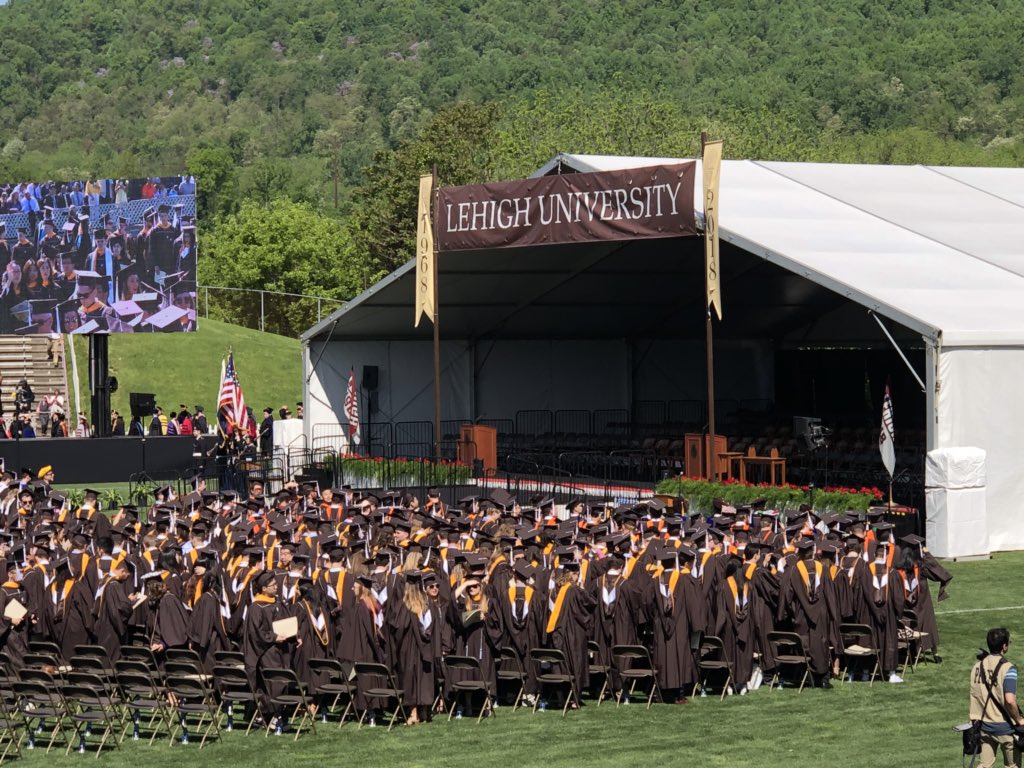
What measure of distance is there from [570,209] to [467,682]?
13.0 meters

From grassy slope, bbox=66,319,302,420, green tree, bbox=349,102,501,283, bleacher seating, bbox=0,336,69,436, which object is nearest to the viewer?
bleacher seating, bbox=0,336,69,436

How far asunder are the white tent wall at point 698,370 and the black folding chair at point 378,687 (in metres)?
22.7

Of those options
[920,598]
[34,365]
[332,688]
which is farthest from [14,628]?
[34,365]

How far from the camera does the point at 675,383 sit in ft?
120

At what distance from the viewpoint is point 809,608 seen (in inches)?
586

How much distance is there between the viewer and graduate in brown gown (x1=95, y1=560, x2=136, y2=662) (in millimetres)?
14984

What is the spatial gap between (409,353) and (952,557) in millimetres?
14741

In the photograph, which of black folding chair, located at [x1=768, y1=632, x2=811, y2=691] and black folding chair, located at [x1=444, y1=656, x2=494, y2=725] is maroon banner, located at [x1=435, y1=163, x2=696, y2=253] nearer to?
black folding chair, located at [x1=768, y1=632, x2=811, y2=691]

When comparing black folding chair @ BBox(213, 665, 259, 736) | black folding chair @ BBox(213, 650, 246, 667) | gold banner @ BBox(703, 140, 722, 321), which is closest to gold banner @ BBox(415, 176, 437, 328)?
gold banner @ BBox(703, 140, 722, 321)

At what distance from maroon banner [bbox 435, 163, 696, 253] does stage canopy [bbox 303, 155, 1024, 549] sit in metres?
0.54

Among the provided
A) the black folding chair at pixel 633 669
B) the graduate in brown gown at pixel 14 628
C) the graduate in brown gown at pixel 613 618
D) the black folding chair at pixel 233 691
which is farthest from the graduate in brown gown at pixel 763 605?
the graduate in brown gown at pixel 14 628

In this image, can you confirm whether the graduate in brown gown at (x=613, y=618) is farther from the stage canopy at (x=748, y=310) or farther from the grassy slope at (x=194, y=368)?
the grassy slope at (x=194, y=368)

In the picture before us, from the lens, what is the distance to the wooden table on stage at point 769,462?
25078 mm

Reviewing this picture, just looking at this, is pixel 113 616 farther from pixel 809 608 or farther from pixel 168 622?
pixel 809 608
